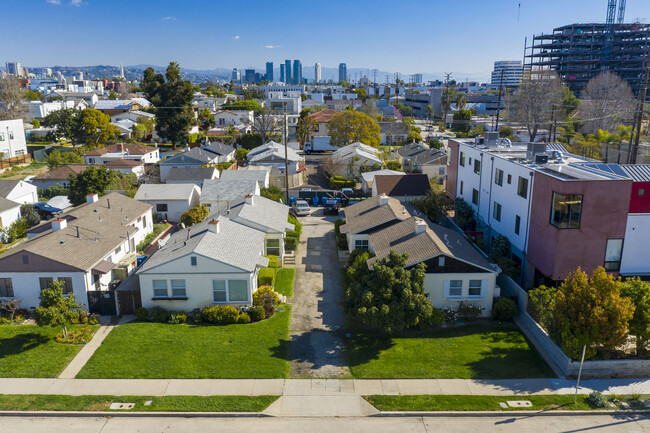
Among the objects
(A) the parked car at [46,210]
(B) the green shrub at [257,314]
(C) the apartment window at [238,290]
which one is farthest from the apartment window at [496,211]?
(A) the parked car at [46,210]

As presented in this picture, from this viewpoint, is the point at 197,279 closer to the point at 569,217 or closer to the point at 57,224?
the point at 57,224

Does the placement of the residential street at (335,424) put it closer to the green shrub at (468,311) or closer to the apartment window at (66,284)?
the green shrub at (468,311)

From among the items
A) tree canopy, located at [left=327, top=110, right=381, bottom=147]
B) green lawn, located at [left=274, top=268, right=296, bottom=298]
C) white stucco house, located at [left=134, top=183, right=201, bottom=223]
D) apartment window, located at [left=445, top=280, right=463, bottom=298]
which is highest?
tree canopy, located at [left=327, top=110, right=381, bottom=147]

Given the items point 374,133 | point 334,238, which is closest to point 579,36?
point 374,133

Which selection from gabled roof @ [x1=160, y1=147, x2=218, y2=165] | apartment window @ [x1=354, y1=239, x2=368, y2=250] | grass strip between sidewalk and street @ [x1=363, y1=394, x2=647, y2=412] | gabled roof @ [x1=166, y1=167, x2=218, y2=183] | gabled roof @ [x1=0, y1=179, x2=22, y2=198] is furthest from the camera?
gabled roof @ [x1=160, y1=147, x2=218, y2=165]

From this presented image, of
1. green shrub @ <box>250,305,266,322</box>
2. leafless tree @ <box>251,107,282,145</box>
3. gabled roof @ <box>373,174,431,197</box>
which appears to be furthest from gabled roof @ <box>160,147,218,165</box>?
green shrub @ <box>250,305,266,322</box>

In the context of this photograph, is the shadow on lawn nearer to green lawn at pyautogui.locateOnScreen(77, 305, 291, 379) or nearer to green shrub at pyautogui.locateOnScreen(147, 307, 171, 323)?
green lawn at pyautogui.locateOnScreen(77, 305, 291, 379)
